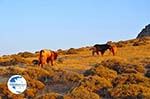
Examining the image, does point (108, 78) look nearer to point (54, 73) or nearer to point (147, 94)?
point (54, 73)

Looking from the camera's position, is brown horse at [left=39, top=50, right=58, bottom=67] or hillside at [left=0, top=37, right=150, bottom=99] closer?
hillside at [left=0, top=37, right=150, bottom=99]

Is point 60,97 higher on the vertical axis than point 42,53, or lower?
lower

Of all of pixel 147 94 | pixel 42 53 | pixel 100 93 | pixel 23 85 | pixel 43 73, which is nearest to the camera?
pixel 23 85

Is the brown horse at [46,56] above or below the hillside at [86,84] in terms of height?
above

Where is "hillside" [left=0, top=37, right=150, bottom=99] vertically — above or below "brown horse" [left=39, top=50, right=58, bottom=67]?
below

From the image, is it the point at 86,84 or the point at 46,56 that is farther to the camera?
the point at 46,56

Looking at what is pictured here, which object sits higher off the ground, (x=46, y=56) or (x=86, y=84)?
(x=46, y=56)

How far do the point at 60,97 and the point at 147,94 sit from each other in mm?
3226

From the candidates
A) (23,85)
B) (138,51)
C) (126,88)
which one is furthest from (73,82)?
(138,51)

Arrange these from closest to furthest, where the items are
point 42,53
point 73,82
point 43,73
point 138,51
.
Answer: point 73,82
point 43,73
point 42,53
point 138,51

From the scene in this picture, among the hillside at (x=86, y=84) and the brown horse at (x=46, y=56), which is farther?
the brown horse at (x=46, y=56)

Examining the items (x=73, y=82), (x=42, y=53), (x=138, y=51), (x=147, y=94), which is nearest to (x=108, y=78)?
(x=73, y=82)

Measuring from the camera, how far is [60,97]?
18219 mm

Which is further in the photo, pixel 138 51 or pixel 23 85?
pixel 138 51
